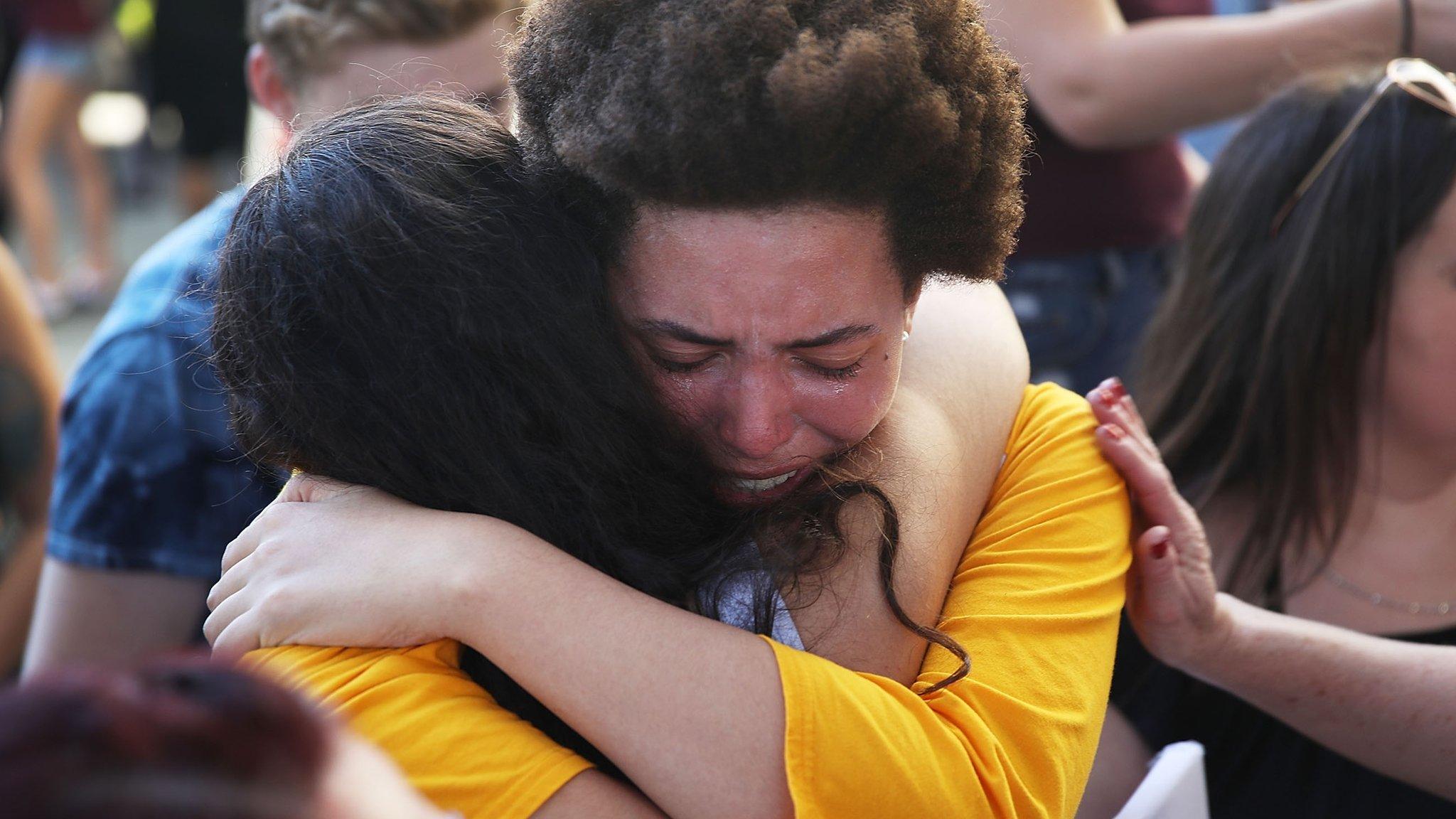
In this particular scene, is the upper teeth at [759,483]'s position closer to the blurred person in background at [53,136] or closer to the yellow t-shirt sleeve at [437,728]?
the yellow t-shirt sleeve at [437,728]

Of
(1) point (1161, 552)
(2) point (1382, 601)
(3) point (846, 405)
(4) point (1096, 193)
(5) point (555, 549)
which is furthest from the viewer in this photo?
(4) point (1096, 193)

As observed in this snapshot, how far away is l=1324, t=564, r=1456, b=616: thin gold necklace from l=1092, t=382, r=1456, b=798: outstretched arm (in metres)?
0.27

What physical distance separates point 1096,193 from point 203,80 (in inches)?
192

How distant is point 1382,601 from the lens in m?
1.88

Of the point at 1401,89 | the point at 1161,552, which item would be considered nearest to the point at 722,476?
the point at 1161,552

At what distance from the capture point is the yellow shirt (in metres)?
1.06

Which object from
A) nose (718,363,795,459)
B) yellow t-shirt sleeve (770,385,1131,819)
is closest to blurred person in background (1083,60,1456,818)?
yellow t-shirt sleeve (770,385,1131,819)

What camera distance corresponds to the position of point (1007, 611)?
1.27 meters

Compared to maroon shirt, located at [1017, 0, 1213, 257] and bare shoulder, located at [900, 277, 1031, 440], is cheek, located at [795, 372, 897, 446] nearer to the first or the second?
bare shoulder, located at [900, 277, 1031, 440]

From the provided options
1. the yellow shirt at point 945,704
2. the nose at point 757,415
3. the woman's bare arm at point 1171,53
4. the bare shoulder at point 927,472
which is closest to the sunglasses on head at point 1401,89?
the woman's bare arm at point 1171,53

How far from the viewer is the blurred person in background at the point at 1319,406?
182cm

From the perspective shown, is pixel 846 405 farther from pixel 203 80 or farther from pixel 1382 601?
pixel 203 80

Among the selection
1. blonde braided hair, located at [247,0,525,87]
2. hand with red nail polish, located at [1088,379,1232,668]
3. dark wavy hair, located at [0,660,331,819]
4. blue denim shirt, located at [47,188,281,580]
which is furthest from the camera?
blonde braided hair, located at [247,0,525,87]

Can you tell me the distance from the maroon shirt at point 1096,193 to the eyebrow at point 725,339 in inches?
42.4
